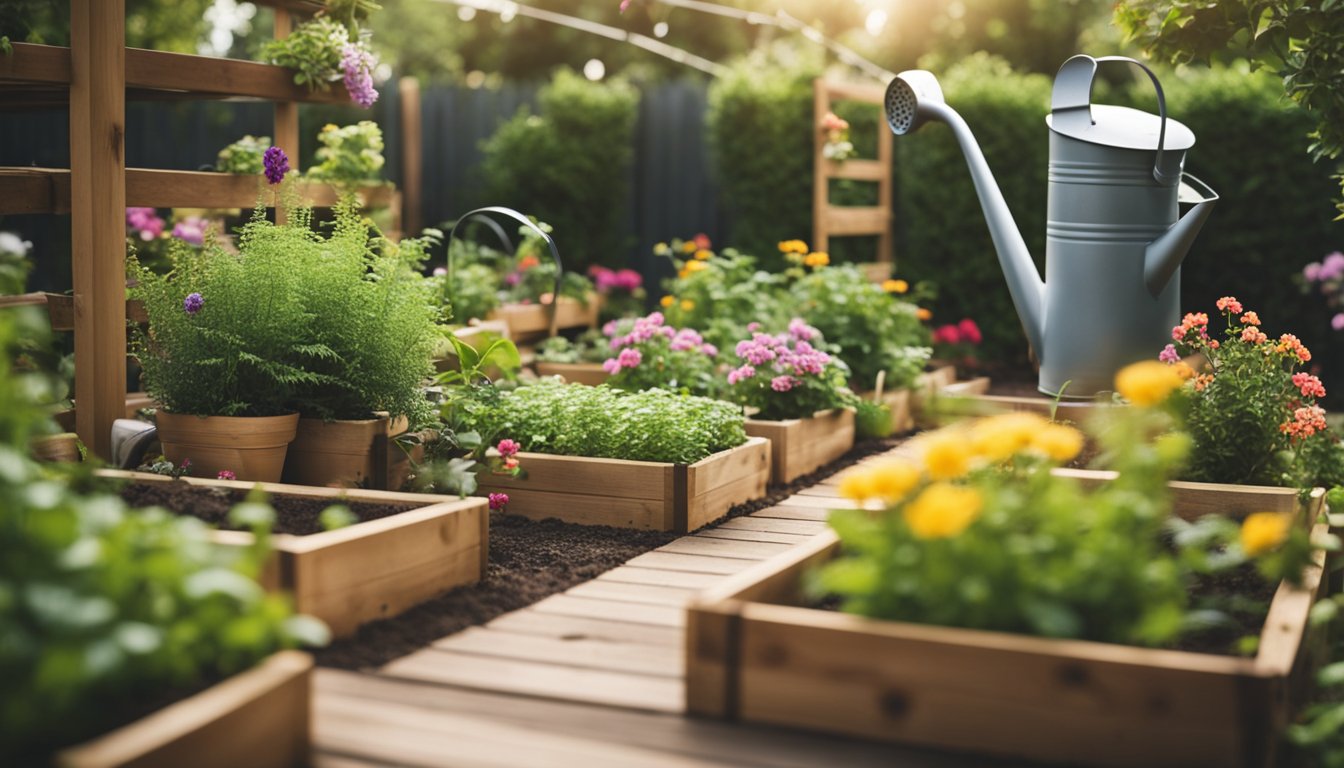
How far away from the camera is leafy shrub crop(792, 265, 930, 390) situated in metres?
5.49

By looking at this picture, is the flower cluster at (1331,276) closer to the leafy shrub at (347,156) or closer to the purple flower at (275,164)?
the leafy shrub at (347,156)

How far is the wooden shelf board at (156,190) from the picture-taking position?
3414 millimetres

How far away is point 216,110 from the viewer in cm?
851

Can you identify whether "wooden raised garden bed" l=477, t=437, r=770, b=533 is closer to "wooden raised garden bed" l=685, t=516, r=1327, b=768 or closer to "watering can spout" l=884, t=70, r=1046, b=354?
"watering can spout" l=884, t=70, r=1046, b=354

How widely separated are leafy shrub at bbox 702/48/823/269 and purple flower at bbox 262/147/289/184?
3870 mm

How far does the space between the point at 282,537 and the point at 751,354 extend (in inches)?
88.8

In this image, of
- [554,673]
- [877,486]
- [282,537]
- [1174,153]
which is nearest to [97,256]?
[282,537]

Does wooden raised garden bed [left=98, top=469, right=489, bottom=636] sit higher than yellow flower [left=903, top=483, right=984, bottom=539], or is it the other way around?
yellow flower [left=903, top=483, right=984, bottom=539]

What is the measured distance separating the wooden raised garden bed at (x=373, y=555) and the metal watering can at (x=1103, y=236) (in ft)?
6.91

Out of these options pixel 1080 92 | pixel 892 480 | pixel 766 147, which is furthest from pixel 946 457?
pixel 766 147

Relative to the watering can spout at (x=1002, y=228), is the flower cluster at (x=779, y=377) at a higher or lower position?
lower

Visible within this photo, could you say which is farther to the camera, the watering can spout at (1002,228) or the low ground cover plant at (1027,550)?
the watering can spout at (1002,228)

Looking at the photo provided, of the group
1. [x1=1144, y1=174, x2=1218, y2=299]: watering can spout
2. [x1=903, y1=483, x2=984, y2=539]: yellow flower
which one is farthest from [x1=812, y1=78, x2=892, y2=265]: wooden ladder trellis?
[x1=903, y1=483, x2=984, y2=539]: yellow flower

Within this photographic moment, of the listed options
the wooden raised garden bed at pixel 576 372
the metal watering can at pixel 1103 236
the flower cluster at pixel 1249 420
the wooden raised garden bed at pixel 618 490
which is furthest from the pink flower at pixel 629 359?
the flower cluster at pixel 1249 420
